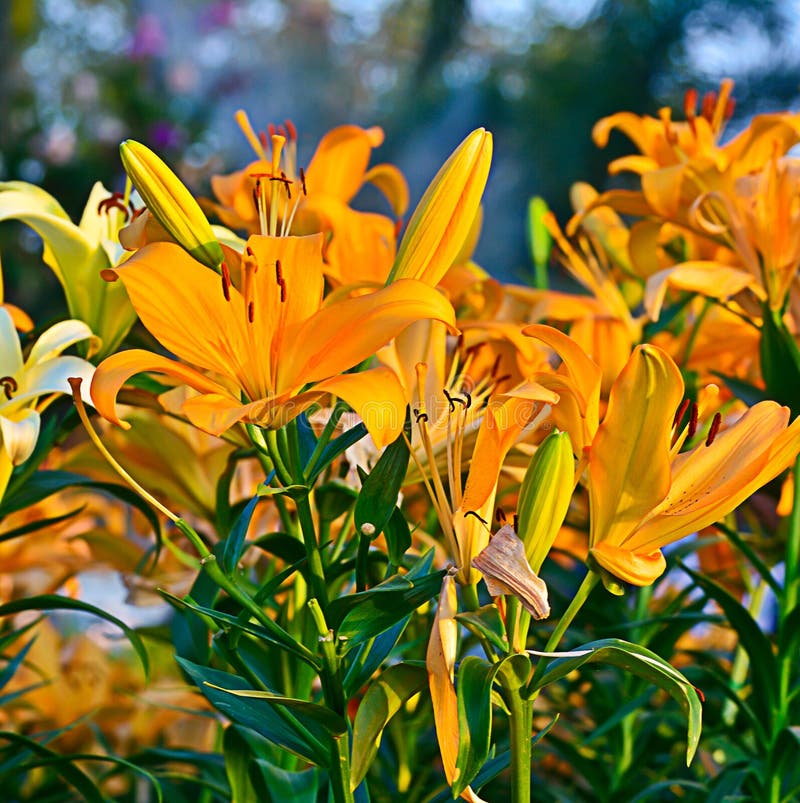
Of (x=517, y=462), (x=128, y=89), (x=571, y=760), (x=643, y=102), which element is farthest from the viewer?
(x=643, y=102)

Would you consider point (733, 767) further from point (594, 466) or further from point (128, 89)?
point (128, 89)

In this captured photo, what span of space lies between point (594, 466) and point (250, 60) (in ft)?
43.6

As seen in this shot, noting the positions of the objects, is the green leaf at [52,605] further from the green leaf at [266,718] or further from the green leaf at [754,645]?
the green leaf at [754,645]

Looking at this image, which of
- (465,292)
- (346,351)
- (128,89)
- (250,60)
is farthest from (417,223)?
(250,60)

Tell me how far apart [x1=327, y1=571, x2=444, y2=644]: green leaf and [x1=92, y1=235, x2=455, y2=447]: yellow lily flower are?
6 centimetres

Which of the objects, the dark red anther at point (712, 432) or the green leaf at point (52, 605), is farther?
the green leaf at point (52, 605)

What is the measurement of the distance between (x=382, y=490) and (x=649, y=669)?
122mm

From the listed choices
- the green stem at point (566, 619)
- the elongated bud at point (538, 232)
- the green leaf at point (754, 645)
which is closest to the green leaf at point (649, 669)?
the green stem at point (566, 619)

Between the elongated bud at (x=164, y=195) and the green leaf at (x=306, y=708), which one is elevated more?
the elongated bud at (x=164, y=195)

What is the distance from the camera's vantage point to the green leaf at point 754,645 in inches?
23.7

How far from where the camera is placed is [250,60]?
12.9 m

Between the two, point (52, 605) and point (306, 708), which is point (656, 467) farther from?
point (52, 605)

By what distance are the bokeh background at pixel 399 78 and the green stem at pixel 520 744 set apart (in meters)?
4.47

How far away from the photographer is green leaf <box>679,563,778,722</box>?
60 centimetres
